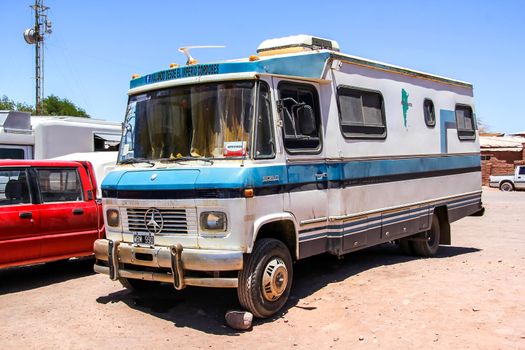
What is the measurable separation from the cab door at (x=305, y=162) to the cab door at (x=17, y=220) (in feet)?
12.4

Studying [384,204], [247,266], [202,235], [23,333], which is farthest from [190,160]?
[384,204]

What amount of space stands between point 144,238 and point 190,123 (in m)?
1.41

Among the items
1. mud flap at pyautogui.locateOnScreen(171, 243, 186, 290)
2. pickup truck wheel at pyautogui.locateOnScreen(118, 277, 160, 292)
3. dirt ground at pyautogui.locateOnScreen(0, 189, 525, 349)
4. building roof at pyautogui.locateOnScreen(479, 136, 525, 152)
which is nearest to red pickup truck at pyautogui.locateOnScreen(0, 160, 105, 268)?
dirt ground at pyautogui.locateOnScreen(0, 189, 525, 349)

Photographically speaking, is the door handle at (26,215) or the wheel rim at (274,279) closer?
the wheel rim at (274,279)

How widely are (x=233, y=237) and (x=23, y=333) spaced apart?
2.46 m

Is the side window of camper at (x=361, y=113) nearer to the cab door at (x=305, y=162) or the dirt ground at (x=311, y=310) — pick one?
the cab door at (x=305, y=162)

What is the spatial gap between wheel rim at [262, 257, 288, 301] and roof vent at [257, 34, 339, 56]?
275cm

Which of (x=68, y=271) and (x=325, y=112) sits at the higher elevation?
(x=325, y=112)

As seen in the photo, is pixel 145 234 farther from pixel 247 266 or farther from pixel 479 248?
pixel 479 248

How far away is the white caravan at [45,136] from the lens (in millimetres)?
11484

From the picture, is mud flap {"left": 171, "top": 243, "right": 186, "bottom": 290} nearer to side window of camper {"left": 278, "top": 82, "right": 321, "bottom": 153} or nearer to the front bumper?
the front bumper

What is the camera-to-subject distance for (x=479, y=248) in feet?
37.0

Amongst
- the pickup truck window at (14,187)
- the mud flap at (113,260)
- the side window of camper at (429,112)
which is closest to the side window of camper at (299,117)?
the mud flap at (113,260)

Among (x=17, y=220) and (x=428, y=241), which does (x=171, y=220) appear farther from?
(x=428, y=241)
